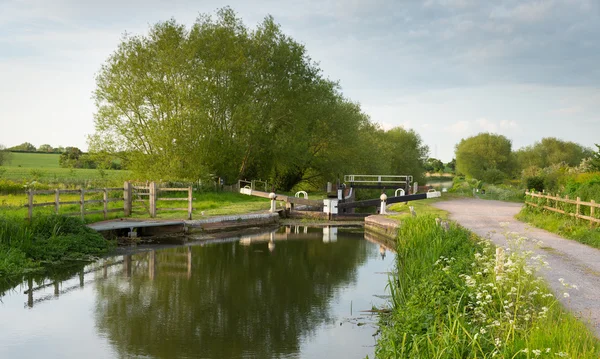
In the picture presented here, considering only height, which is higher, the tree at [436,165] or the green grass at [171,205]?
the tree at [436,165]

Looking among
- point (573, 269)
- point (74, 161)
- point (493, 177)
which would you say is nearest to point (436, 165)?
point (493, 177)

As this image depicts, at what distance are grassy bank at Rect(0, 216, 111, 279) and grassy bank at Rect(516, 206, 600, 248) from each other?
48.6ft

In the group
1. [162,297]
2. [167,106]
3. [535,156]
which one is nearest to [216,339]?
[162,297]

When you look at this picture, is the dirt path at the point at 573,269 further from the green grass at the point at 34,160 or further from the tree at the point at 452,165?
the tree at the point at 452,165

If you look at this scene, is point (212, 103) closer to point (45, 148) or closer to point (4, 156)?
point (4, 156)

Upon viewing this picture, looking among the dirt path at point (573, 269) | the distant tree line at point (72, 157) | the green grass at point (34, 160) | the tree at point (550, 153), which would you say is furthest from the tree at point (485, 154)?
the dirt path at point (573, 269)

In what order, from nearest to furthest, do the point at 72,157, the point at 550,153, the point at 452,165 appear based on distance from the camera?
the point at 72,157
the point at 550,153
the point at 452,165

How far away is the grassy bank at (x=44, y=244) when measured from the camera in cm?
1277

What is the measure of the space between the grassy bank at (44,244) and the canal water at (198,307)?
70 cm

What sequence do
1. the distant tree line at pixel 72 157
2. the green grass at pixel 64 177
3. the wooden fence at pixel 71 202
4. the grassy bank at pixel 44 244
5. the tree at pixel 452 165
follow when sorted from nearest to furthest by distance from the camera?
the grassy bank at pixel 44 244 → the wooden fence at pixel 71 202 → the green grass at pixel 64 177 → the distant tree line at pixel 72 157 → the tree at pixel 452 165

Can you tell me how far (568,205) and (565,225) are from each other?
1.88 metres

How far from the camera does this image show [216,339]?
331 inches

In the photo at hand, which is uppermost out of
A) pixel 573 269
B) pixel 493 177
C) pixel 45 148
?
pixel 45 148

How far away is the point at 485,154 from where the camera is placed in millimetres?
77750
